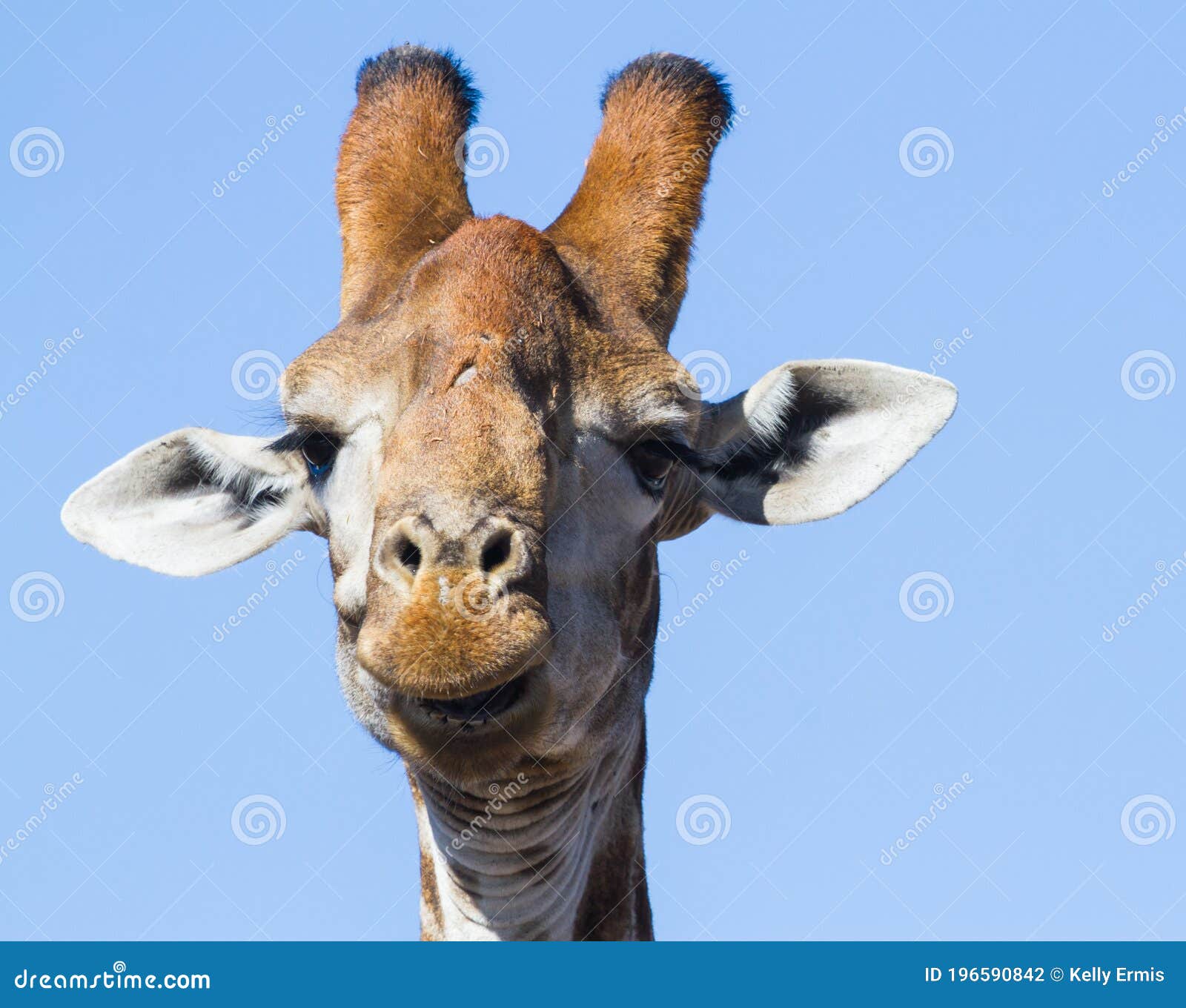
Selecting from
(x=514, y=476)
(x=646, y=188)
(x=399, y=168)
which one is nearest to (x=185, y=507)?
(x=399, y=168)

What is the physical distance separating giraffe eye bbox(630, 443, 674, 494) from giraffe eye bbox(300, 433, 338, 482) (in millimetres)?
1413

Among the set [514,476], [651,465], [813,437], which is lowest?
[514,476]

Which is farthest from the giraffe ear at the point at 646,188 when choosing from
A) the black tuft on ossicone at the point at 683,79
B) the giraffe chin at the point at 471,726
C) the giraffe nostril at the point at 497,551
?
the giraffe chin at the point at 471,726

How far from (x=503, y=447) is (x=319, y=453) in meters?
1.44

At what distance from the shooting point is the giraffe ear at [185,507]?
9.37 m

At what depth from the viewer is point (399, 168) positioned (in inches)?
404

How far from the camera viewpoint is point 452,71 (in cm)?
1078

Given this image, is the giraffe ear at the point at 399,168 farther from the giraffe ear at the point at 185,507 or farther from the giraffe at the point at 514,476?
the giraffe ear at the point at 185,507

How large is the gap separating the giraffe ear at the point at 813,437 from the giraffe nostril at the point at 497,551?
2.26 meters

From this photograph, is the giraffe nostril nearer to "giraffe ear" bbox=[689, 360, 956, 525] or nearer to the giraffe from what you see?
the giraffe

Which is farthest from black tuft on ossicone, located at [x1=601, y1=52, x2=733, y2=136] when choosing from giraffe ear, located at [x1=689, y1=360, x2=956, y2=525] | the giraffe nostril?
the giraffe nostril

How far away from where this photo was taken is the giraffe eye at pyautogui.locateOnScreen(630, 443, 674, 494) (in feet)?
28.8

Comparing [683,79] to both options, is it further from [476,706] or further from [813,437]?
[476,706]

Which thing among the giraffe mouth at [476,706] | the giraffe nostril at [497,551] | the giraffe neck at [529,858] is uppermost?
the giraffe nostril at [497,551]
